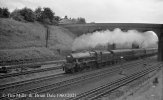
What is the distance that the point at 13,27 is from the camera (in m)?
36.2

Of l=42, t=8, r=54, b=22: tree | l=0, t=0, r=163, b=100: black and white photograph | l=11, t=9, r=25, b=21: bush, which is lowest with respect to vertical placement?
Result: l=0, t=0, r=163, b=100: black and white photograph

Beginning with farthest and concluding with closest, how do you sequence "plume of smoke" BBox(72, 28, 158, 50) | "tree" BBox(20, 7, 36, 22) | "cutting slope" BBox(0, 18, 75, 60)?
1. "tree" BBox(20, 7, 36, 22)
2. "plume of smoke" BBox(72, 28, 158, 50)
3. "cutting slope" BBox(0, 18, 75, 60)

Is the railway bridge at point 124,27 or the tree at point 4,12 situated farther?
the railway bridge at point 124,27

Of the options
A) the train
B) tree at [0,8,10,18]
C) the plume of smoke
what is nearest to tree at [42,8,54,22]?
tree at [0,8,10,18]

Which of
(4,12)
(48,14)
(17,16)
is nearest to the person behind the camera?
(4,12)

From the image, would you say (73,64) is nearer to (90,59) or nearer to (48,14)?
(90,59)

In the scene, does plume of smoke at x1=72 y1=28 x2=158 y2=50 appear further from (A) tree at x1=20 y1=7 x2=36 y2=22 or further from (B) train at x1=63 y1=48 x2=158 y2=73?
(A) tree at x1=20 y1=7 x2=36 y2=22

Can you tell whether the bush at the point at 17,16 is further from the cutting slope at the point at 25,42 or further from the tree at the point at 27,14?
the cutting slope at the point at 25,42

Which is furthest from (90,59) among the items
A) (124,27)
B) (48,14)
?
(48,14)

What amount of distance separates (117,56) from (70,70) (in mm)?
12179

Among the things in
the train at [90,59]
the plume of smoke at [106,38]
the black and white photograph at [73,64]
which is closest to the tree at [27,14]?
the black and white photograph at [73,64]

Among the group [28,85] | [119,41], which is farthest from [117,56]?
[28,85]

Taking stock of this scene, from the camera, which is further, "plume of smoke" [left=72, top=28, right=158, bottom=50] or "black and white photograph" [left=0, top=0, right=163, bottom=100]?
"plume of smoke" [left=72, top=28, right=158, bottom=50]

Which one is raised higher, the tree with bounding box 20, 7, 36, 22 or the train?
the tree with bounding box 20, 7, 36, 22
